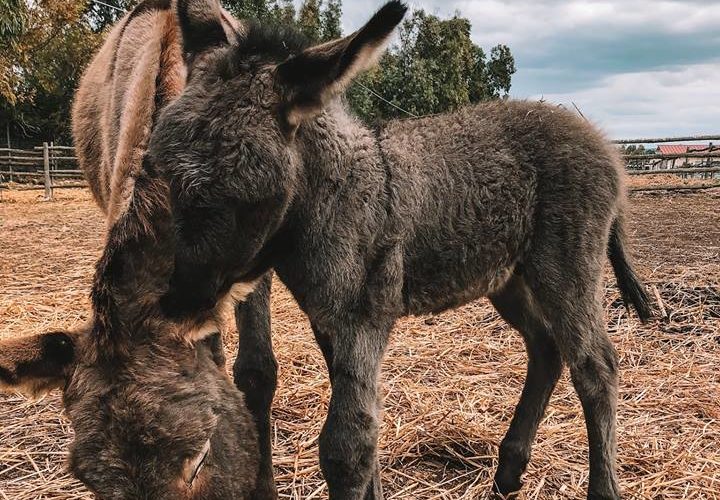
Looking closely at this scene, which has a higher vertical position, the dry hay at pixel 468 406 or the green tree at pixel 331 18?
the green tree at pixel 331 18

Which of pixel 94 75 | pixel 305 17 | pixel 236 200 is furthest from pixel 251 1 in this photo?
pixel 236 200

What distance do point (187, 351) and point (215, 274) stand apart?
0.30 m

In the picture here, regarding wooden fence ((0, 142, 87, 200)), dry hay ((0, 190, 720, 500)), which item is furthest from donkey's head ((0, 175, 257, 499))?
wooden fence ((0, 142, 87, 200))

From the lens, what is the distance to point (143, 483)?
177 centimetres

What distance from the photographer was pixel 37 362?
1.98 metres

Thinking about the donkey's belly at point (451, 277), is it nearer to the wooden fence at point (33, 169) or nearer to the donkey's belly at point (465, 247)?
the donkey's belly at point (465, 247)

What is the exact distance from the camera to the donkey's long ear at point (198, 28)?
239cm

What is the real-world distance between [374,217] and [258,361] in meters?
1.16

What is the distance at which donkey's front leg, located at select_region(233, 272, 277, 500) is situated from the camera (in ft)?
10.2

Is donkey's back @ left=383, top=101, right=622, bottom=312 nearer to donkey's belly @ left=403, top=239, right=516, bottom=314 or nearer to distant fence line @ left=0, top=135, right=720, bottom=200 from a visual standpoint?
donkey's belly @ left=403, top=239, right=516, bottom=314

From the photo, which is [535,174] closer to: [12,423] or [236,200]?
[236,200]

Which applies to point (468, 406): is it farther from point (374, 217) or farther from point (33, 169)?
point (33, 169)

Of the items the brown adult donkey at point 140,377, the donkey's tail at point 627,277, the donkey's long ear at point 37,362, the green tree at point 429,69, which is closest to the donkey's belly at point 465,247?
the donkey's tail at point 627,277

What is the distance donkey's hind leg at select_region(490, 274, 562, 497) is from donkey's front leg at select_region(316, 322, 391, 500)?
1.11 meters
